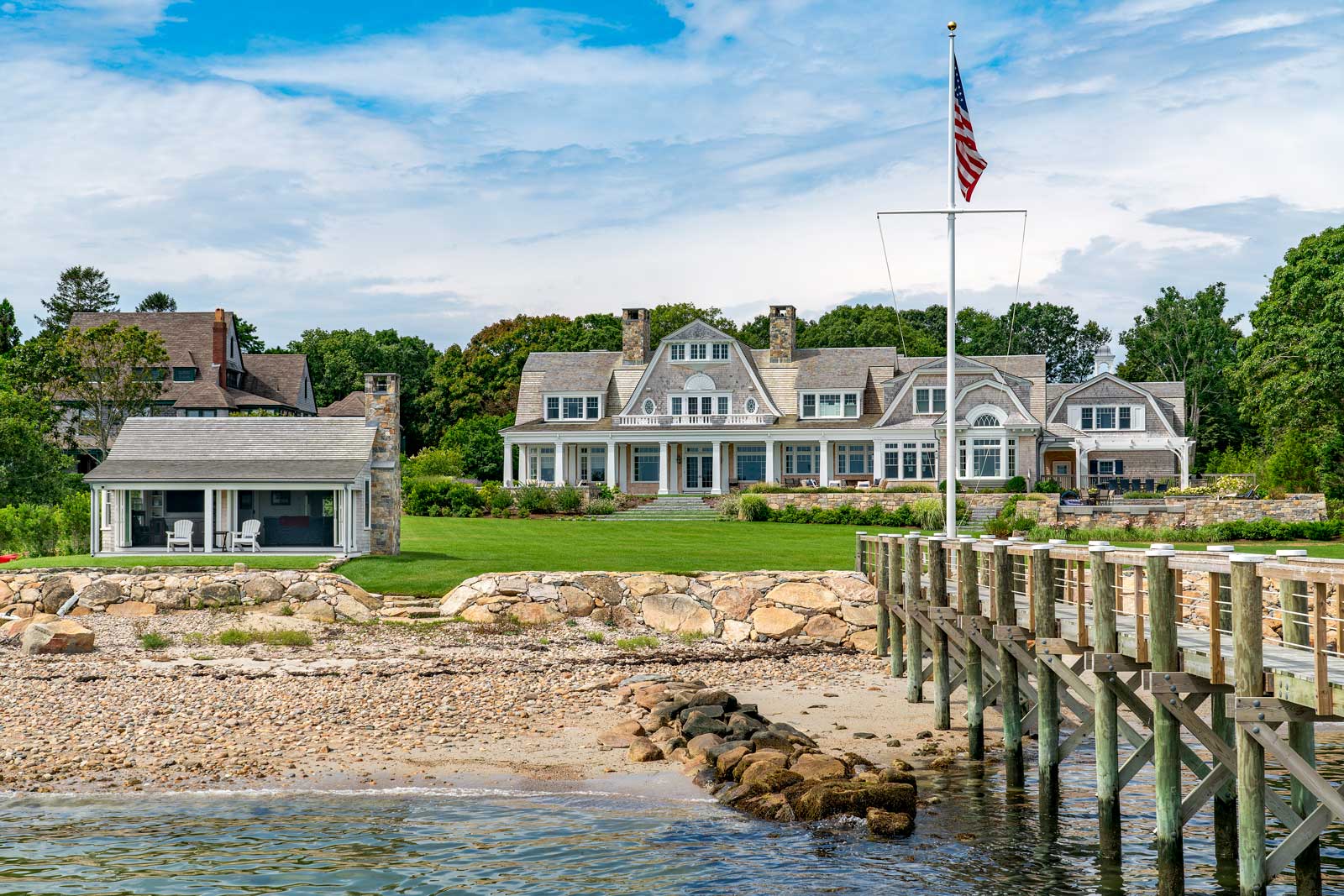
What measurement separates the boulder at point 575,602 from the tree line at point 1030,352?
2191cm

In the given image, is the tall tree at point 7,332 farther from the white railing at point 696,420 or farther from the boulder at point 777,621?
the boulder at point 777,621

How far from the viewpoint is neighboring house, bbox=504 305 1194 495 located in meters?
52.7

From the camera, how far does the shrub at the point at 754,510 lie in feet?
143

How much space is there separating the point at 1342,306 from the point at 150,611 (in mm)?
Result: 36113

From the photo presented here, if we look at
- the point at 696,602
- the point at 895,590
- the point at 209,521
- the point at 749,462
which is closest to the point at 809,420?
the point at 749,462

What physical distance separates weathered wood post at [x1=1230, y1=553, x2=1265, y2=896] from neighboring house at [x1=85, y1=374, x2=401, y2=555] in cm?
2289

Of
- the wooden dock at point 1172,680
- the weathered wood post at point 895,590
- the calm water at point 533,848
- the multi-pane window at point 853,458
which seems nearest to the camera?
the wooden dock at point 1172,680

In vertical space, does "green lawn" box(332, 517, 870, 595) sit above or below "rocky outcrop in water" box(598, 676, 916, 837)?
above

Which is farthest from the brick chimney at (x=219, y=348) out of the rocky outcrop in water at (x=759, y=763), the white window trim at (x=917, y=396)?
the rocky outcrop in water at (x=759, y=763)

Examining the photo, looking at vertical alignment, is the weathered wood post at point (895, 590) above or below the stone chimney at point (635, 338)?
below

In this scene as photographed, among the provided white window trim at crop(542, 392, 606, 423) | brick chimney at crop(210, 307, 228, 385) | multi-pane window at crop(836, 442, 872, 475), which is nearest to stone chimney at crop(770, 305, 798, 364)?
multi-pane window at crop(836, 442, 872, 475)

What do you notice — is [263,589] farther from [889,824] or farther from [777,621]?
[889,824]

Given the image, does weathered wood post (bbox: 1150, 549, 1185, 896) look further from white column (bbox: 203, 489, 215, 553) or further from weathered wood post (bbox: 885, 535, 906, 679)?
white column (bbox: 203, 489, 215, 553)

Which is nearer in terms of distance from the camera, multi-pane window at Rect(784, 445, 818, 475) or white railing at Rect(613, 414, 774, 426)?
white railing at Rect(613, 414, 774, 426)
